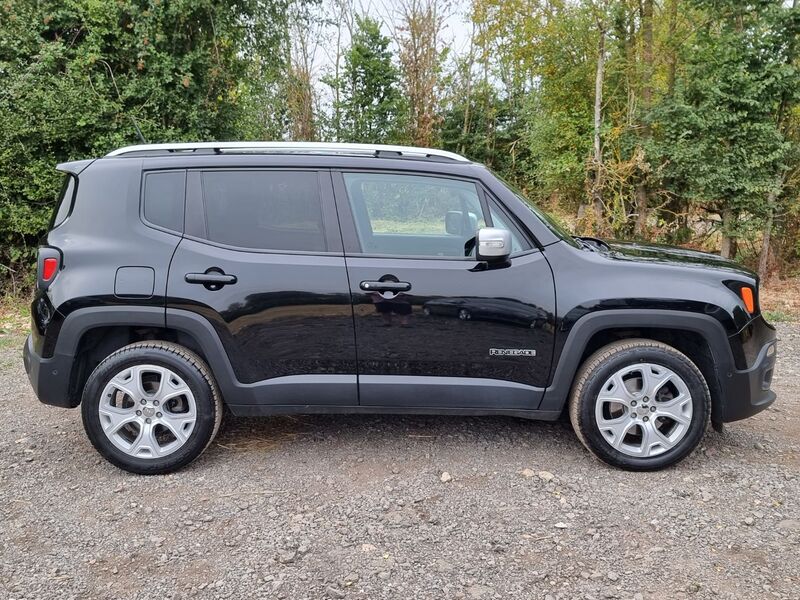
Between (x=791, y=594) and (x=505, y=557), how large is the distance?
1.17 metres

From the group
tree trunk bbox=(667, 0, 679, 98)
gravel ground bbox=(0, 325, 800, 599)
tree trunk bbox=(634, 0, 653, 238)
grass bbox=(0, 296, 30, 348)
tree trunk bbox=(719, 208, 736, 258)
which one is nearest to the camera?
gravel ground bbox=(0, 325, 800, 599)

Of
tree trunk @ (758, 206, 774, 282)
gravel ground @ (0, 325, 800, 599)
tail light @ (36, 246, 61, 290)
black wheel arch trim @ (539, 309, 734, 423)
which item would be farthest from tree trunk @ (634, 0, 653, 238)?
tail light @ (36, 246, 61, 290)

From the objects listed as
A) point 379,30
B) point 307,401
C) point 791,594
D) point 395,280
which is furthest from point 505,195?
point 379,30

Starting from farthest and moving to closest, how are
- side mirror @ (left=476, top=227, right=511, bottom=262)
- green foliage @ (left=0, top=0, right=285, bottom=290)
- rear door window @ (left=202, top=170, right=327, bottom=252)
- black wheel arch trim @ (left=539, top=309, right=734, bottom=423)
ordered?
1. green foliage @ (left=0, top=0, right=285, bottom=290)
2. rear door window @ (left=202, top=170, right=327, bottom=252)
3. black wheel arch trim @ (left=539, top=309, right=734, bottom=423)
4. side mirror @ (left=476, top=227, right=511, bottom=262)

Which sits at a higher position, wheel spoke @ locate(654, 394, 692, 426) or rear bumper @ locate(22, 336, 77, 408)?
rear bumper @ locate(22, 336, 77, 408)

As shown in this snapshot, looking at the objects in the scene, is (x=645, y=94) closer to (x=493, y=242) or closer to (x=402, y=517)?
(x=493, y=242)

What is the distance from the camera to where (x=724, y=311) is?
136 inches

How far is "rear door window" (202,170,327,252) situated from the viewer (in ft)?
11.7

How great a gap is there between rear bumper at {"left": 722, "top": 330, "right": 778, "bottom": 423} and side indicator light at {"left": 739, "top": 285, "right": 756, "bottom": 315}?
25 cm

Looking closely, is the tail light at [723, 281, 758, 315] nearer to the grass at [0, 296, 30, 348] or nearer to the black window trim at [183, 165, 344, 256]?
the black window trim at [183, 165, 344, 256]

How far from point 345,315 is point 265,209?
803 millimetres

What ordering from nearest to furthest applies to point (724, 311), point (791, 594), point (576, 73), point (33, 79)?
point (791, 594)
point (724, 311)
point (33, 79)
point (576, 73)

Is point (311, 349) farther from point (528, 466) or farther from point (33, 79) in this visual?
point (33, 79)

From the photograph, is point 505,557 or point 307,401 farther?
point 307,401
